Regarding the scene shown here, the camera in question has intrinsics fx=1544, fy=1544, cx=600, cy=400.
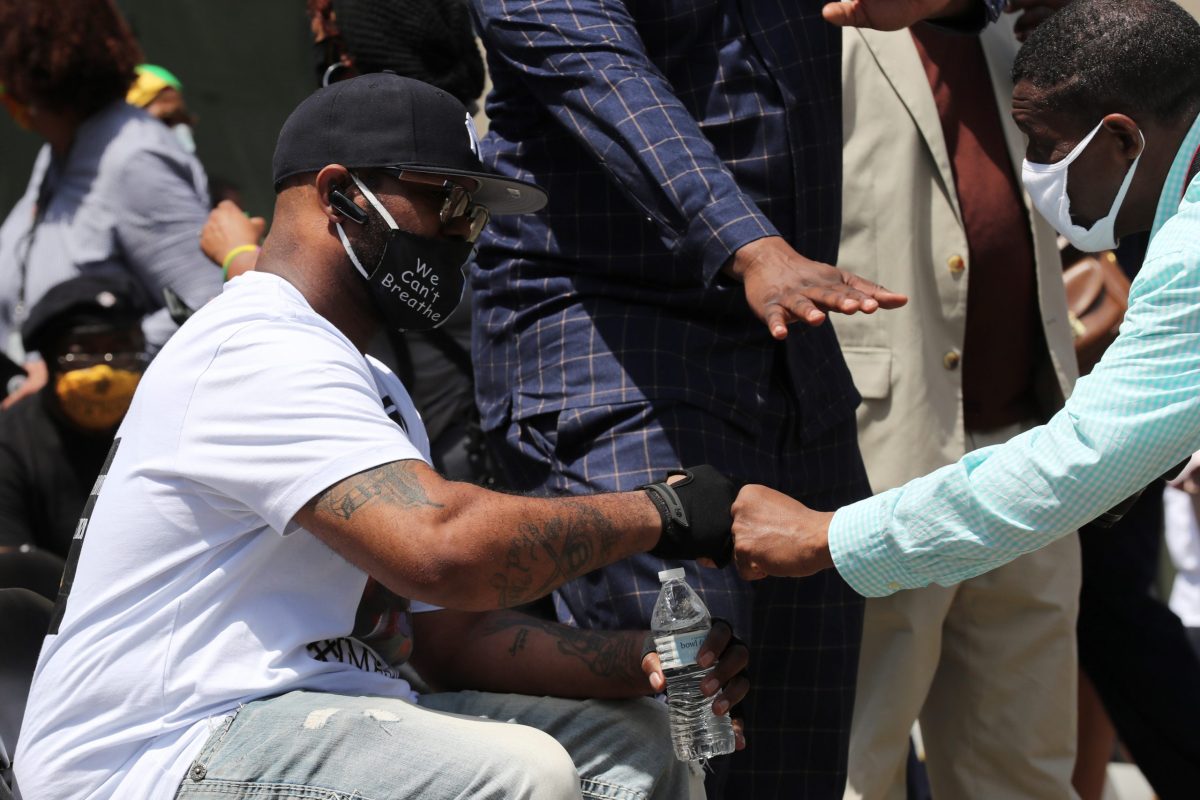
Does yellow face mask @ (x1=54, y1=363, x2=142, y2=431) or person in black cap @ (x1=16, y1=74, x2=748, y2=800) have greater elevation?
person in black cap @ (x1=16, y1=74, x2=748, y2=800)

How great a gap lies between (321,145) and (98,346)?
1.77 metres

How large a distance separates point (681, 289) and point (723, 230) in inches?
12.0

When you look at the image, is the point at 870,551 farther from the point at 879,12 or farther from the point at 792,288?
the point at 879,12

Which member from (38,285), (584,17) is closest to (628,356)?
(584,17)

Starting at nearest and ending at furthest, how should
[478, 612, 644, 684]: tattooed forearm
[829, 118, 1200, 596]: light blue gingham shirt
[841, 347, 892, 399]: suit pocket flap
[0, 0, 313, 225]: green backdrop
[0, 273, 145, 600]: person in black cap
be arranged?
[829, 118, 1200, 596]: light blue gingham shirt < [478, 612, 644, 684]: tattooed forearm < [841, 347, 892, 399]: suit pocket flap < [0, 273, 145, 600]: person in black cap < [0, 0, 313, 225]: green backdrop

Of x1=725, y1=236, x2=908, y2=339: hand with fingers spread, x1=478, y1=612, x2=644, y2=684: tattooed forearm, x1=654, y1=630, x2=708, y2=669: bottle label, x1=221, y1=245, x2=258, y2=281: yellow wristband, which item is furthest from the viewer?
x1=221, y1=245, x2=258, y2=281: yellow wristband

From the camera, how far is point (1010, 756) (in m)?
4.11

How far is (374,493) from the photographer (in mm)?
2461

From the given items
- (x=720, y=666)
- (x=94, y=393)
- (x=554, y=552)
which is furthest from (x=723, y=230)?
(x=94, y=393)

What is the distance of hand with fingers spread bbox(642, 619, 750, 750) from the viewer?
2.83m

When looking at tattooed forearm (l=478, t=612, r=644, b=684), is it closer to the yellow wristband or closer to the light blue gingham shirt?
the light blue gingham shirt

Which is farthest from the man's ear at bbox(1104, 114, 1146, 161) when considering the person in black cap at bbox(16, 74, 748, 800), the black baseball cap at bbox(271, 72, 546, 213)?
the black baseball cap at bbox(271, 72, 546, 213)

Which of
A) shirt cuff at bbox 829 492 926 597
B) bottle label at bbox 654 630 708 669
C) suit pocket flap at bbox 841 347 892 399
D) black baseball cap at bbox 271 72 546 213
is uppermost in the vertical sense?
black baseball cap at bbox 271 72 546 213

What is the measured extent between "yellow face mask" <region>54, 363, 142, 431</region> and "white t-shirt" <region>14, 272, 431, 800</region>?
5.70 feet
